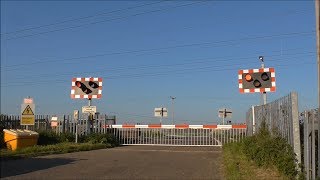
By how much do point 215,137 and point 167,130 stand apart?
3067 mm

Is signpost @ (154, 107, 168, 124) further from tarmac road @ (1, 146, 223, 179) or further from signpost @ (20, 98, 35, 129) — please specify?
tarmac road @ (1, 146, 223, 179)

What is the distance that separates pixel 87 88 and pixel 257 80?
1016 cm

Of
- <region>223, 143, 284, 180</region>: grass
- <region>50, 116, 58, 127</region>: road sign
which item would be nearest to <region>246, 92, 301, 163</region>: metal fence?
<region>223, 143, 284, 180</region>: grass

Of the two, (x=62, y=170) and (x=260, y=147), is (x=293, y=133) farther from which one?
→ (x=62, y=170)

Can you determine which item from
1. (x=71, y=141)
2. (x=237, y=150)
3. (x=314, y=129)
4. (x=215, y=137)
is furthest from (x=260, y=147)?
(x=215, y=137)

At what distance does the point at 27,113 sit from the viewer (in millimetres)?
21516

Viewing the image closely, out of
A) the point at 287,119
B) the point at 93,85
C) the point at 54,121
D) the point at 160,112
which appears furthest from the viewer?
the point at 160,112

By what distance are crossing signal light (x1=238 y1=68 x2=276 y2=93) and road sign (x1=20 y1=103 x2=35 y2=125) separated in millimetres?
9471

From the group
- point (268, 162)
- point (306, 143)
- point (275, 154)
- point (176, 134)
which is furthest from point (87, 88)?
point (306, 143)

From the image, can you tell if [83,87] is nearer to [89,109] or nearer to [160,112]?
[89,109]

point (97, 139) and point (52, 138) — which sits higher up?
point (52, 138)

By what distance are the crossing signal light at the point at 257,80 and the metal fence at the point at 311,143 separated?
1118 centimetres

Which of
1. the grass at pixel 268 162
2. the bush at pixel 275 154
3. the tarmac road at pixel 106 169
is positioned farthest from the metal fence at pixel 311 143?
the tarmac road at pixel 106 169

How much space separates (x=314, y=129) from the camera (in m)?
9.26
